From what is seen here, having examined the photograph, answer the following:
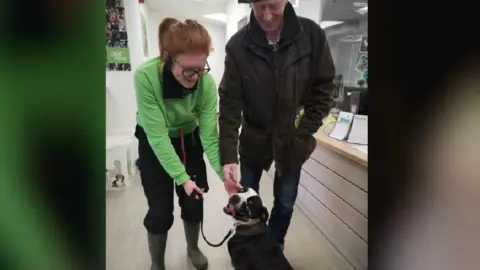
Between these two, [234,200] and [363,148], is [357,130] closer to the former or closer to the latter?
[363,148]

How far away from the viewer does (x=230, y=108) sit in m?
0.50

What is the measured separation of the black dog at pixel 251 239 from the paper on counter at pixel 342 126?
7.4 inches

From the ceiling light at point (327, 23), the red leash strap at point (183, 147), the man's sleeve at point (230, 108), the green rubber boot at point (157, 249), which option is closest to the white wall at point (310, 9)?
the ceiling light at point (327, 23)

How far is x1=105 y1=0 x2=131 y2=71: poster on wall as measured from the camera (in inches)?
11.7

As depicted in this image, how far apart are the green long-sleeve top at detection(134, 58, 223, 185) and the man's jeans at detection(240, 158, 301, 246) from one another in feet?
0.35

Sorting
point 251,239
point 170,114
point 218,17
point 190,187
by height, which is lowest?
point 251,239

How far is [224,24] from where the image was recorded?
0.42 metres

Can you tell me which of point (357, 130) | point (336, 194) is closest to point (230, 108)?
point (357, 130)

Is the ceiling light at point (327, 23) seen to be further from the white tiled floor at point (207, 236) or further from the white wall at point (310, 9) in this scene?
the white tiled floor at point (207, 236)

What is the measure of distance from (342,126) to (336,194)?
256 mm

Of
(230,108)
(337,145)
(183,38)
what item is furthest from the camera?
(337,145)

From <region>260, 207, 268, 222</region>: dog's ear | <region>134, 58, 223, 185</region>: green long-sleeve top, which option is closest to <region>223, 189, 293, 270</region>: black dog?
<region>260, 207, 268, 222</region>: dog's ear

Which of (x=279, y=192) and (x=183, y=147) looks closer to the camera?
(x=183, y=147)

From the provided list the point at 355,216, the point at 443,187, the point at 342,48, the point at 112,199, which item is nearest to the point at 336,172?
the point at 355,216
